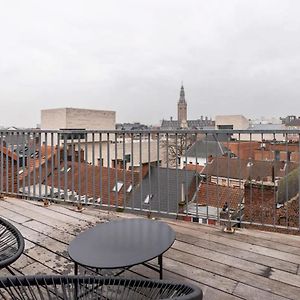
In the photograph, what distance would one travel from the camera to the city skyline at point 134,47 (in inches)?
377

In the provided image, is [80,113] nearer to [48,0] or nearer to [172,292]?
[48,0]

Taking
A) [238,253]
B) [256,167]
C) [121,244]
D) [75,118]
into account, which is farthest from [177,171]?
[75,118]

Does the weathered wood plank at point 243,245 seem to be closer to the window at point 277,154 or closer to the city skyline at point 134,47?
the window at point 277,154

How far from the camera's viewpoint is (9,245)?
175cm

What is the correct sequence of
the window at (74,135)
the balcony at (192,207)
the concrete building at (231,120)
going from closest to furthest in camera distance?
1. the balcony at (192,207)
2. the window at (74,135)
3. the concrete building at (231,120)

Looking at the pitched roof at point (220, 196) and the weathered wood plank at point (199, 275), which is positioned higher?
the pitched roof at point (220, 196)

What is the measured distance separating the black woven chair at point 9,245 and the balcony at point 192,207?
1.29ft

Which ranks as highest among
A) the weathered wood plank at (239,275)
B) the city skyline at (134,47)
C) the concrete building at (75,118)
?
the city skyline at (134,47)

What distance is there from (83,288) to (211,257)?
1.39 metres

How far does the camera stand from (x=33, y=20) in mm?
9391

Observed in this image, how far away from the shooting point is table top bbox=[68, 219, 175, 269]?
1610 mm

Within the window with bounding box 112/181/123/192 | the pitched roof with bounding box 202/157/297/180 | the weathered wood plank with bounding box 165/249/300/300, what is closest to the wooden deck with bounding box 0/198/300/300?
the weathered wood plank with bounding box 165/249/300/300

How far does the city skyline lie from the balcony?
152 inches

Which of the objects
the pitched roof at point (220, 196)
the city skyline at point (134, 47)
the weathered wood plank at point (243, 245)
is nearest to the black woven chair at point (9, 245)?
the weathered wood plank at point (243, 245)
